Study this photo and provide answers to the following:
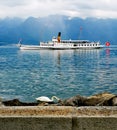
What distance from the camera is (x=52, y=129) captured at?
16.6 ft

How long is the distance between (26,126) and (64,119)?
494 millimetres

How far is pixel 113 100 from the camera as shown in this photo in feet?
22.9

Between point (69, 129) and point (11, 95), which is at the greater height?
point (69, 129)

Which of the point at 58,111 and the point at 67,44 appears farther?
the point at 67,44

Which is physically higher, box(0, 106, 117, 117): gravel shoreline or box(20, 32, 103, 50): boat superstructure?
box(0, 106, 117, 117): gravel shoreline

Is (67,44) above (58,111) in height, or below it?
below

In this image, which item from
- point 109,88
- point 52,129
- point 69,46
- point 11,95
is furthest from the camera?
point 69,46

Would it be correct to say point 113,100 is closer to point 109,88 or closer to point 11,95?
point 11,95

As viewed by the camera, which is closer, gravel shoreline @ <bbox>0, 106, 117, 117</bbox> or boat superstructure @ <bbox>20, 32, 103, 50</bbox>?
gravel shoreline @ <bbox>0, 106, 117, 117</bbox>

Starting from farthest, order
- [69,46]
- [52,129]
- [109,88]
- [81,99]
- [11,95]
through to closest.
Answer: [69,46]
[109,88]
[11,95]
[81,99]
[52,129]

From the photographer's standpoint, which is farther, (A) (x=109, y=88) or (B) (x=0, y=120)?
(A) (x=109, y=88)

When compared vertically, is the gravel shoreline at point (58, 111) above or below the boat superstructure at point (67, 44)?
above

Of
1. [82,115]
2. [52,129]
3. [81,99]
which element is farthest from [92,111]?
[81,99]

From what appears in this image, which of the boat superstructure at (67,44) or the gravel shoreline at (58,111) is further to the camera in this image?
the boat superstructure at (67,44)
